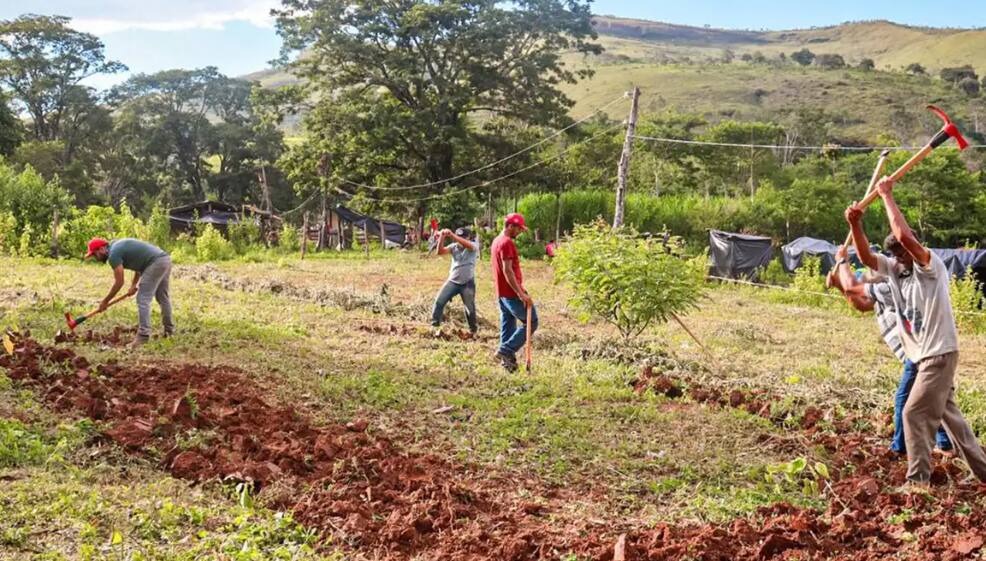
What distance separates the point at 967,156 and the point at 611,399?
55384mm

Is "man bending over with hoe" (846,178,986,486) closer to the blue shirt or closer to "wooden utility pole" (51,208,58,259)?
the blue shirt

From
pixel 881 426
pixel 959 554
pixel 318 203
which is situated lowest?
pixel 318 203

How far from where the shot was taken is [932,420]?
538cm

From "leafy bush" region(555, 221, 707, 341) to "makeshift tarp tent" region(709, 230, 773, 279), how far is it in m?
14.4

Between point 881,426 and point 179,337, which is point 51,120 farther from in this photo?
point 881,426

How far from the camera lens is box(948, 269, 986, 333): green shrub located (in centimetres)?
1510

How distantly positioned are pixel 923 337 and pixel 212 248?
2141cm

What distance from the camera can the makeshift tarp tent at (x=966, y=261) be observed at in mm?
19547

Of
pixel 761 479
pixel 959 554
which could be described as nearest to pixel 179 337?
pixel 761 479

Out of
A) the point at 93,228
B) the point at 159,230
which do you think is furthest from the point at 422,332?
the point at 159,230

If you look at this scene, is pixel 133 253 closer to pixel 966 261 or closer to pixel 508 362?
pixel 508 362

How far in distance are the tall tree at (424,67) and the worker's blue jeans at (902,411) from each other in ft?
90.9

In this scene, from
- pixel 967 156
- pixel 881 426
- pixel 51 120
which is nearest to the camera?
pixel 881 426

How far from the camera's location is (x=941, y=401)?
17.5 feet
